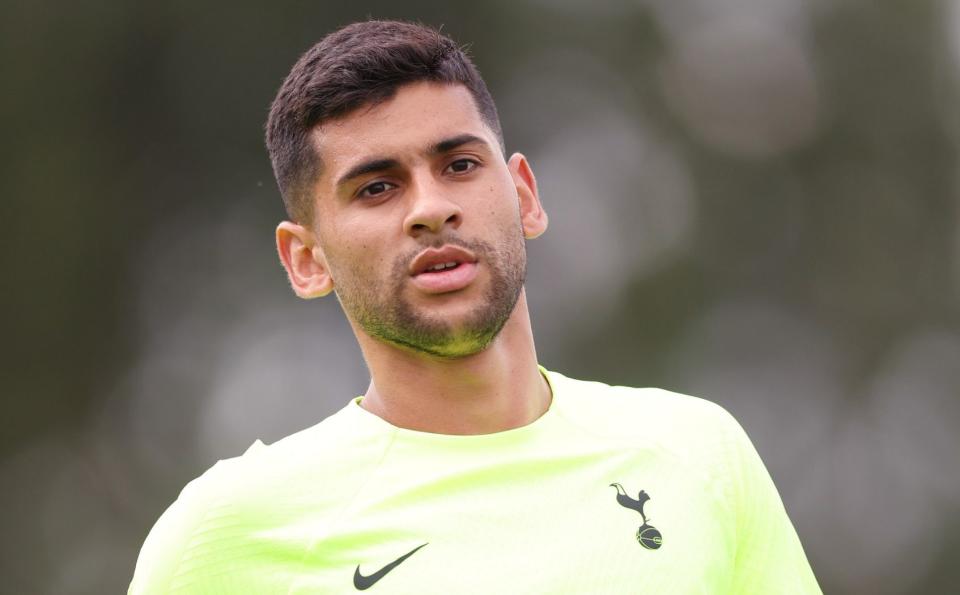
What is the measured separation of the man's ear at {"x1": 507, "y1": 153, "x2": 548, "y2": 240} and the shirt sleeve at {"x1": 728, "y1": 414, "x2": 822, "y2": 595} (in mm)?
759

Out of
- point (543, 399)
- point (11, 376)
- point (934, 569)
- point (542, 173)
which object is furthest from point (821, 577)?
point (543, 399)

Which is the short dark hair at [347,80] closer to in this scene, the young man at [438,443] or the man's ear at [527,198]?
the young man at [438,443]

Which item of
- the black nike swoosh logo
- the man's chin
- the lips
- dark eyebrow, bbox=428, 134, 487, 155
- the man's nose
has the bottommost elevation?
the black nike swoosh logo

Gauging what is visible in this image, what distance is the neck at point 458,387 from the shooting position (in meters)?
3.20

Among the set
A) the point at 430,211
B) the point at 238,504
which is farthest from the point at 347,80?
the point at 238,504

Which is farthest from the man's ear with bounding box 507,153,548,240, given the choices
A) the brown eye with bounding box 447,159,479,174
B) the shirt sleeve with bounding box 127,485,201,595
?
the shirt sleeve with bounding box 127,485,201,595

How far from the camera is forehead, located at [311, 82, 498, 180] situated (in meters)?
3.13

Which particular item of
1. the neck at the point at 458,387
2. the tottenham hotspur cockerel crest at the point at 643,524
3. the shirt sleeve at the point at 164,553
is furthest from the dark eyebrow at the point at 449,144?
the shirt sleeve at the point at 164,553

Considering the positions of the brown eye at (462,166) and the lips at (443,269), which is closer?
the lips at (443,269)

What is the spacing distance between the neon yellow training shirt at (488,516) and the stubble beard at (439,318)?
22 centimetres

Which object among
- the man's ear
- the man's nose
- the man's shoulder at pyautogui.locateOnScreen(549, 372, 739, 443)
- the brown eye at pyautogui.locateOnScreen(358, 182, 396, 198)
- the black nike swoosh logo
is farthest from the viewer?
the man's ear

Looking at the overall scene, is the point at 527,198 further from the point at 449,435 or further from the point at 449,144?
the point at 449,435

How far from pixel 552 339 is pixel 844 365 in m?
3.25

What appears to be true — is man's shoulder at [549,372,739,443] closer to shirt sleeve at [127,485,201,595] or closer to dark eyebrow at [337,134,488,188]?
dark eyebrow at [337,134,488,188]
